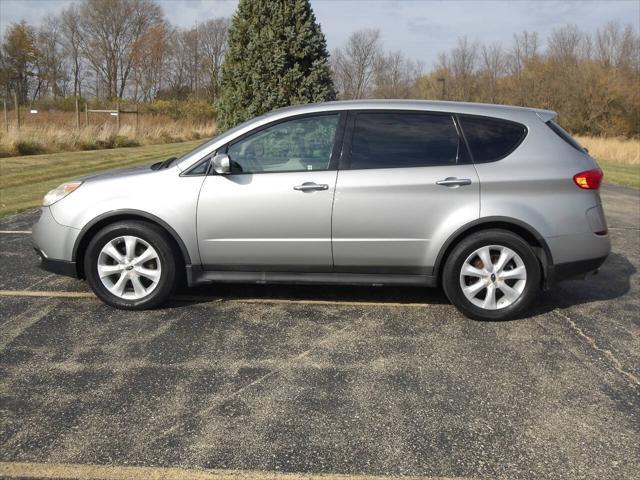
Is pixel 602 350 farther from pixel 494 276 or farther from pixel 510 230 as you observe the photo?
pixel 510 230

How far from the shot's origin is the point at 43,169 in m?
14.3

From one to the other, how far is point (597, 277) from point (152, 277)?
4473 millimetres

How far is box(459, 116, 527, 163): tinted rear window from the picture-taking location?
455cm

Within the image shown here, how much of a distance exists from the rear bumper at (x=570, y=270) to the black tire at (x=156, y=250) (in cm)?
298

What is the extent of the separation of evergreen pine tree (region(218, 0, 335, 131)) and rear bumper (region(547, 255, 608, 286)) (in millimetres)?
8273

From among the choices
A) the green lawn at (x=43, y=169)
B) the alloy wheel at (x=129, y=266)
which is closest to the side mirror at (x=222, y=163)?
the alloy wheel at (x=129, y=266)

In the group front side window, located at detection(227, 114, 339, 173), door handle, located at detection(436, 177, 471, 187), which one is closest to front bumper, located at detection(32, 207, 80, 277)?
front side window, located at detection(227, 114, 339, 173)

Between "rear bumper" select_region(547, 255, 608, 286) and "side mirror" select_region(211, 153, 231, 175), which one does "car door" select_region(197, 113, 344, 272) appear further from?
"rear bumper" select_region(547, 255, 608, 286)

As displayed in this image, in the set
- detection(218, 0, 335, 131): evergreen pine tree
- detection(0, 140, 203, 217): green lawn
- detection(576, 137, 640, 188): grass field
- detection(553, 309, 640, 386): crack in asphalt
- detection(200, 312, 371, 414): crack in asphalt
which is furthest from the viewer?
detection(576, 137, 640, 188): grass field

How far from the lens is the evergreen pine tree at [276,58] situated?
465 inches

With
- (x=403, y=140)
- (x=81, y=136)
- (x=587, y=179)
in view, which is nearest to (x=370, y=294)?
(x=403, y=140)

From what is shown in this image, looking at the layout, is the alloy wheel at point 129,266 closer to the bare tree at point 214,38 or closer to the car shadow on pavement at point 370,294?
the car shadow on pavement at point 370,294

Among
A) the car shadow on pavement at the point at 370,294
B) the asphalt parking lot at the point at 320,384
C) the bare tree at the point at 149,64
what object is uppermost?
the bare tree at the point at 149,64

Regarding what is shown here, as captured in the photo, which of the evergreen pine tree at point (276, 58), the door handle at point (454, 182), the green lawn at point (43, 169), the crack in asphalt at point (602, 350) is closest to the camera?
the crack in asphalt at point (602, 350)
